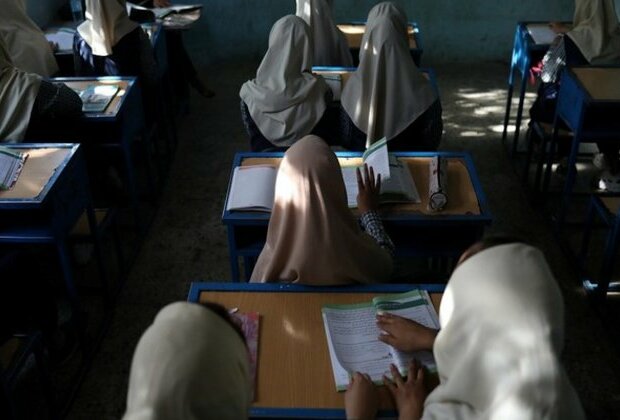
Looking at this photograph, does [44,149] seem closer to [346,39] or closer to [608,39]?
[346,39]

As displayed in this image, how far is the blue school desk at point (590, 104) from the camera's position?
3309mm

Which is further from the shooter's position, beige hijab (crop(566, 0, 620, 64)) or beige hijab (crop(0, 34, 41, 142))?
beige hijab (crop(566, 0, 620, 64))

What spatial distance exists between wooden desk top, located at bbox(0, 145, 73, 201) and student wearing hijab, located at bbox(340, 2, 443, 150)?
1.37 metres

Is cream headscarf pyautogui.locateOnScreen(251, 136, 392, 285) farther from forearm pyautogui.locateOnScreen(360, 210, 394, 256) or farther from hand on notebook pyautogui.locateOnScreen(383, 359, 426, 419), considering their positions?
hand on notebook pyautogui.locateOnScreen(383, 359, 426, 419)

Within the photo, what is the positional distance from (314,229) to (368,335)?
0.35 metres

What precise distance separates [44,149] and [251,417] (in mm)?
1774

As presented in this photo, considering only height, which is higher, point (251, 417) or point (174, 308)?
point (174, 308)

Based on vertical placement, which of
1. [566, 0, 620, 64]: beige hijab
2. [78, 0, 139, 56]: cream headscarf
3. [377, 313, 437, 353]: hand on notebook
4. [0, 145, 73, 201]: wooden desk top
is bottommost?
[377, 313, 437, 353]: hand on notebook

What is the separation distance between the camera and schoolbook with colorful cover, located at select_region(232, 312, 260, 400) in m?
1.84

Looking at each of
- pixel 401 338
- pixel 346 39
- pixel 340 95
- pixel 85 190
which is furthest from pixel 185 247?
pixel 401 338

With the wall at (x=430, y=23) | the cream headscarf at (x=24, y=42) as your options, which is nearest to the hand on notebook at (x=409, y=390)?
the cream headscarf at (x=24, y=42)

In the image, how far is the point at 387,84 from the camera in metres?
3.19

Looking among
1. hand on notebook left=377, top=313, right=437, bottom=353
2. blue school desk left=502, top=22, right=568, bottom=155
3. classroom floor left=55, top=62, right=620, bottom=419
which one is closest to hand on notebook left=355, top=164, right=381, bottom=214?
classroom floor left=55, top=62, right=620, bottom=419

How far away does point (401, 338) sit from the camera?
1857 mm
